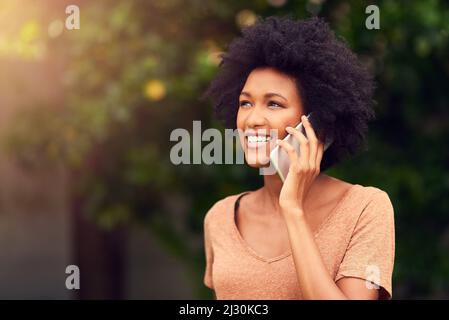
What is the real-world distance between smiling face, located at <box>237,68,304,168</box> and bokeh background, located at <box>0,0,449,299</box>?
102 inches

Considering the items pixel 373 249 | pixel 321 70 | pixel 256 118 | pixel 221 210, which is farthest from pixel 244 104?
pixel 373 249

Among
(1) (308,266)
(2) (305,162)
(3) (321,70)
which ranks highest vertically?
(3) (321,70)

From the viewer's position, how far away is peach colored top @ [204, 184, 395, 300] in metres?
2.40

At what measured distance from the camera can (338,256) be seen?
2.46m

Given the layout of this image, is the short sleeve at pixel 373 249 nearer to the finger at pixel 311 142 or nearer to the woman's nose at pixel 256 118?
the finger at pixel 311 142

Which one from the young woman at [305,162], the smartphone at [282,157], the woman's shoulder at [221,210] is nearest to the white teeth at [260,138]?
the young woman at [305,162]

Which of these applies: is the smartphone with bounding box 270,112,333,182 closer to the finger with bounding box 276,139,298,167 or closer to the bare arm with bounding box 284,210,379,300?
the finger with bounding box 276,139,298,167

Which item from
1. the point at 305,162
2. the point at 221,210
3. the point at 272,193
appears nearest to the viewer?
the point at 305,162

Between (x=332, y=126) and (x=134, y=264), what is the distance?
5.53 meters

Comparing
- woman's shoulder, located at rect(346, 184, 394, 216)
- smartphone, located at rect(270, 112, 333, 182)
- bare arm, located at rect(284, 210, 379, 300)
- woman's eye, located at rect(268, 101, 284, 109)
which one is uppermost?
woman's eye, located at rect(268, 101, 284, 109)

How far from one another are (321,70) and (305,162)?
13.7 inches

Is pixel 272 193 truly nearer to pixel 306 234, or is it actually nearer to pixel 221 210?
pixel 221 210

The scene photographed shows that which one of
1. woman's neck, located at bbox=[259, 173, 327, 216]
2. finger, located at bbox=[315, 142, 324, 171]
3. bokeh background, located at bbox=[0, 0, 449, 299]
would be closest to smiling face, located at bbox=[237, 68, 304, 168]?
finger, located at bbox=[315, 142, 324, 171]

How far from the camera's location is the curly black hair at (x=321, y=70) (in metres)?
2.54
